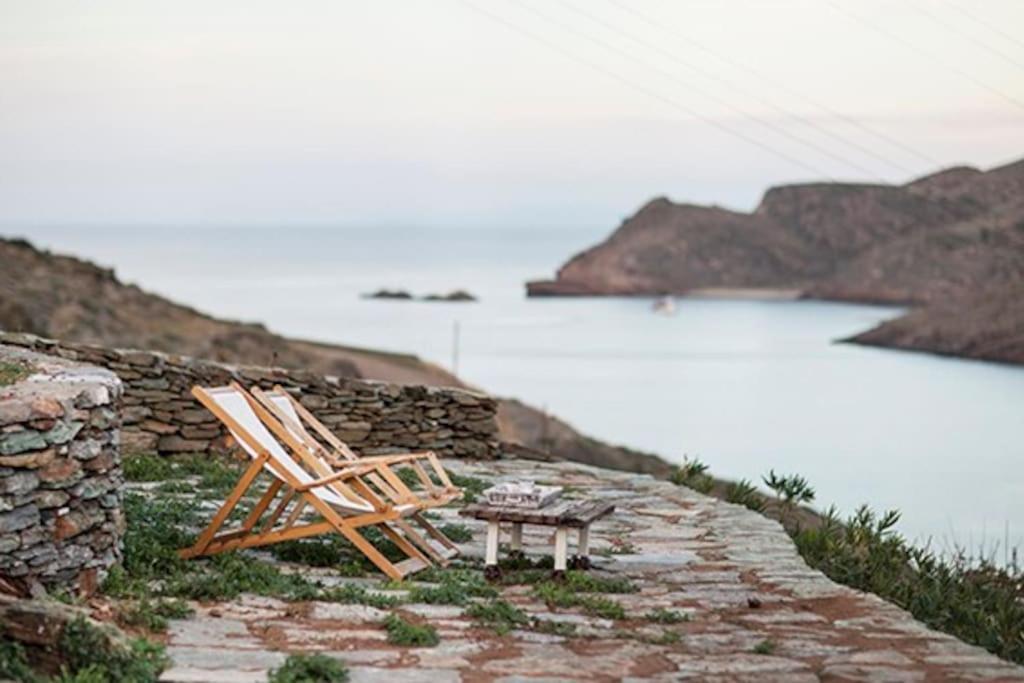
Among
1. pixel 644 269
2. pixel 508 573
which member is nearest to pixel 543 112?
pixel 644 269

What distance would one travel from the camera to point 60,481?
5.56 meters

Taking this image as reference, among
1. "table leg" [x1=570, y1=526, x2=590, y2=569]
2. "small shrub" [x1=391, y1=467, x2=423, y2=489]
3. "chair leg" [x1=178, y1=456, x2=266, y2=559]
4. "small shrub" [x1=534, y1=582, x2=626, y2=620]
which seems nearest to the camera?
"small shrub" [x1=534, y1=582, x2=626, y2=620]

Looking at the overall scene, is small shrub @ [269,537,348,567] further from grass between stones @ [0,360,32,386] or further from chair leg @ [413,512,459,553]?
grass between stones @ [0,360,32,386]

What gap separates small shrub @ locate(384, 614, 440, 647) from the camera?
535 cm

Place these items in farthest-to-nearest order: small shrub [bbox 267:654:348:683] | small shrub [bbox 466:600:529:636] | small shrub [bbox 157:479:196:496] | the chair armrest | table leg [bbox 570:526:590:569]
Answer: 1. small shrub [bbox 157:479:196:496]
2. table leg [bbox 570:526:590:569]
3. the chair armrest
4. small shrub [bbox 466:600:529:636]
5. small shrub [bbox 267:654:348:683]

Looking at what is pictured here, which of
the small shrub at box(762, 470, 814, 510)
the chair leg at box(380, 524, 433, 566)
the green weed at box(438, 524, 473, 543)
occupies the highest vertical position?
the small shrub at box(762, 470, 814, 510)

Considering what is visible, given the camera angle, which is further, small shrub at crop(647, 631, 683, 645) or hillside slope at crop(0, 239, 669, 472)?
hillside slope at crop(0, 239, 669, 472)

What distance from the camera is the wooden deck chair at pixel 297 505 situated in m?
6.42

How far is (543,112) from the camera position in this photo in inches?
810

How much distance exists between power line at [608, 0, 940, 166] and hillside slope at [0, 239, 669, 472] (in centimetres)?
451

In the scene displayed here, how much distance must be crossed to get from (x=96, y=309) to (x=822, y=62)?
10.5 m

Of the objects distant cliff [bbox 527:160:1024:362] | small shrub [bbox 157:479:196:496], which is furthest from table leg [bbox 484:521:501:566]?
distant cliff [bbox 527:160:1024:362]

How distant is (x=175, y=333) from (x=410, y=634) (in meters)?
17.5

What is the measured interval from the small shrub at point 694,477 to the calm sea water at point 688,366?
1.67 m
